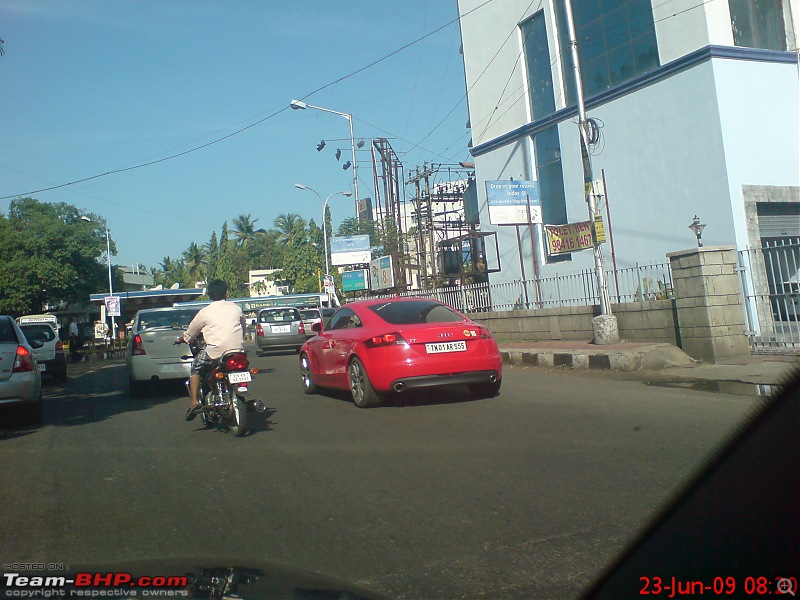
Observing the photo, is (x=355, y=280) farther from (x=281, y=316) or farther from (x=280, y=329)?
(x=280, y=329)

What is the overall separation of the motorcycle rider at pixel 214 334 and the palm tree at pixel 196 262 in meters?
81.2

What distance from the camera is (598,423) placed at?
303 inches

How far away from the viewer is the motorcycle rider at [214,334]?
835 cm

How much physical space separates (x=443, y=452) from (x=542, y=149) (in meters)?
18.6

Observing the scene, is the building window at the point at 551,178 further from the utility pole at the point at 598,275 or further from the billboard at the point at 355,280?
the billboard at the point at 355,280

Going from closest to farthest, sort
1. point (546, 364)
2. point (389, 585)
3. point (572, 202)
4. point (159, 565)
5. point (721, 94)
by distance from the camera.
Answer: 1. point (159, 565)
2. point (389, 585)
3. point (546, 364)
4. point (721, 94)
5. point (572, 202)

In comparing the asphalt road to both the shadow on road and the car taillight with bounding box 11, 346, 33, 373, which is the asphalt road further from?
the car taillight with bounding box 11, 346, 33, 373

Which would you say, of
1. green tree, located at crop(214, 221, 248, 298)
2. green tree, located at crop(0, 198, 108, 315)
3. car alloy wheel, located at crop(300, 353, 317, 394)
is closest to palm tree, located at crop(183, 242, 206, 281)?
green tree, located at crop(214, 221, 248, 298)

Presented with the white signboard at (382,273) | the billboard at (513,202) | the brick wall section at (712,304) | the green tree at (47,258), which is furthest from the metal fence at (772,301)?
the green tree at (47,258)

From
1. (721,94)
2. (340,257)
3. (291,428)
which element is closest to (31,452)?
(291,428)

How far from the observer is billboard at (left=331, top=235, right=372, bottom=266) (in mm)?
51531

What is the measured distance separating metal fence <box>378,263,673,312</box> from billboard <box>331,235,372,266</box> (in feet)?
92.7

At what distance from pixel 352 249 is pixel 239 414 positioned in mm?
44048

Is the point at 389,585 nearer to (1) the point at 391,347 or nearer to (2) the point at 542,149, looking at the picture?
(1) the point at 391,347
